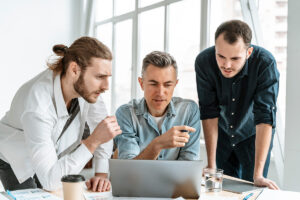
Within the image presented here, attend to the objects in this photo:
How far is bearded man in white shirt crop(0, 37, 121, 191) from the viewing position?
1528 millimetres

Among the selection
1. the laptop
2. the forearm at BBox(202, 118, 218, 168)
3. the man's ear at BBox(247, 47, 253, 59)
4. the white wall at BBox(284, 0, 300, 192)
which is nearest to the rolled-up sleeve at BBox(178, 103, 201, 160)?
the forearm at BBox(202, 118, 218, 168)

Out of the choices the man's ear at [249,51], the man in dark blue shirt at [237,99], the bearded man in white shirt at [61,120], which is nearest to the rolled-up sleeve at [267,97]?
the man in dark blue shirt at [237,99]

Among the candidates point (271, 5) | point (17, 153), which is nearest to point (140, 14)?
point (271, 5)

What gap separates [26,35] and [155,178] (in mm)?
5493

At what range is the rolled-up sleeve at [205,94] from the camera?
2104 mm

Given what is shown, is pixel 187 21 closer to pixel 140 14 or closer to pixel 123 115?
pixel 140 14

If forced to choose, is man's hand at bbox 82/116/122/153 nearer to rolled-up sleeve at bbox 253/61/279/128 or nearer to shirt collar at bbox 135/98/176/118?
shirt collar at bbox 135/98/176/118

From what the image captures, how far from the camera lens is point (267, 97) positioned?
1.92 meters

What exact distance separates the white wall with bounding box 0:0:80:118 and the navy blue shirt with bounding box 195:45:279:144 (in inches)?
184

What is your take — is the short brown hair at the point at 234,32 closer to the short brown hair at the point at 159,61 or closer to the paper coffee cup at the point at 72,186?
the short brown hair at the point at 159,61

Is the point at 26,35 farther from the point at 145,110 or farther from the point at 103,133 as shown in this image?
the point at 103,133

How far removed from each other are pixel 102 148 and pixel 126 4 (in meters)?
4.31

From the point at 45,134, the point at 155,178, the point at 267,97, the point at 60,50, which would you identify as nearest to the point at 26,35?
the point at 60,50

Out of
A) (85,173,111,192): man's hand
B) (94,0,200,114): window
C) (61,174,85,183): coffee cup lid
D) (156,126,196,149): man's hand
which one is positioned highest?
(94,0,200,114): window
